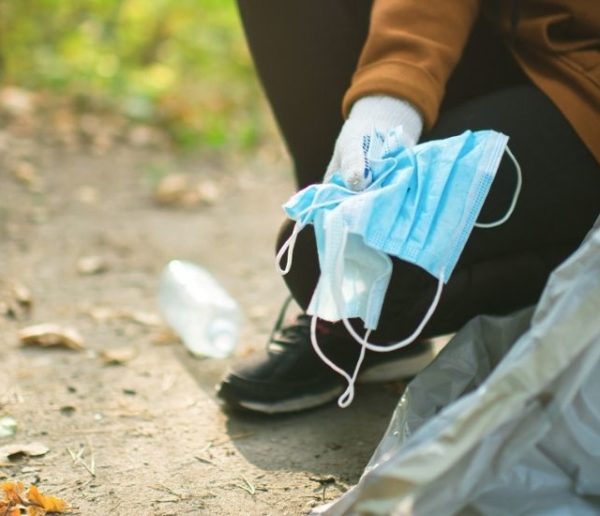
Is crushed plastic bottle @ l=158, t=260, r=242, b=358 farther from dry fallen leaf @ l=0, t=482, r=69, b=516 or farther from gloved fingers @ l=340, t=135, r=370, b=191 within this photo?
gloved fingers @ l=340, t=135, r=370, b=191

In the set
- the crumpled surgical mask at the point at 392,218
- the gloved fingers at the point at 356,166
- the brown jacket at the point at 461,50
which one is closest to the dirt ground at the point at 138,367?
the crumpled surgical mask at the point at 392,218

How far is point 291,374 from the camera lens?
5.90 feet

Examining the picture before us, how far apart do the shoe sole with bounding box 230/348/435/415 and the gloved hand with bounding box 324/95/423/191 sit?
0.51 meters

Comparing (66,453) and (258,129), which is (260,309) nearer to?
(66,453)

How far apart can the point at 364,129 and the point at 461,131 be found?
0.62 ft

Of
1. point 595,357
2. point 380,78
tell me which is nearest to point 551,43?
point 380,78

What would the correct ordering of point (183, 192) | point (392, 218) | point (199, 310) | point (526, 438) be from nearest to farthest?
1. point (526, 438)
2. point (392, 218)
3. point (199, 310)
4. point (183, 192)

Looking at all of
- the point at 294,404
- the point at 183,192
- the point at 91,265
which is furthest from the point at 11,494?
the point at 183,192

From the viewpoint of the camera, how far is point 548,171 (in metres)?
1.51

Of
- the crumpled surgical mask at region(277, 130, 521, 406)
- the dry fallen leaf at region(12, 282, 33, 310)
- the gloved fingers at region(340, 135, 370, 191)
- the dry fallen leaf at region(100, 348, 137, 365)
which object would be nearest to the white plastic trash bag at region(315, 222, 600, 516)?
the crumpled surgical mask at region(277, 130, 521, 406)

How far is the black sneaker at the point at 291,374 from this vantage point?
178 cm

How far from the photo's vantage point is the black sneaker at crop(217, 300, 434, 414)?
69.9 inches

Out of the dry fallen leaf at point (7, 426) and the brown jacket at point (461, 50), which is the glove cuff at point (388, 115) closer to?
the brown jacket at point (461, 50)

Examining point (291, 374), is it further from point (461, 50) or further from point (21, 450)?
point (461, 50)
